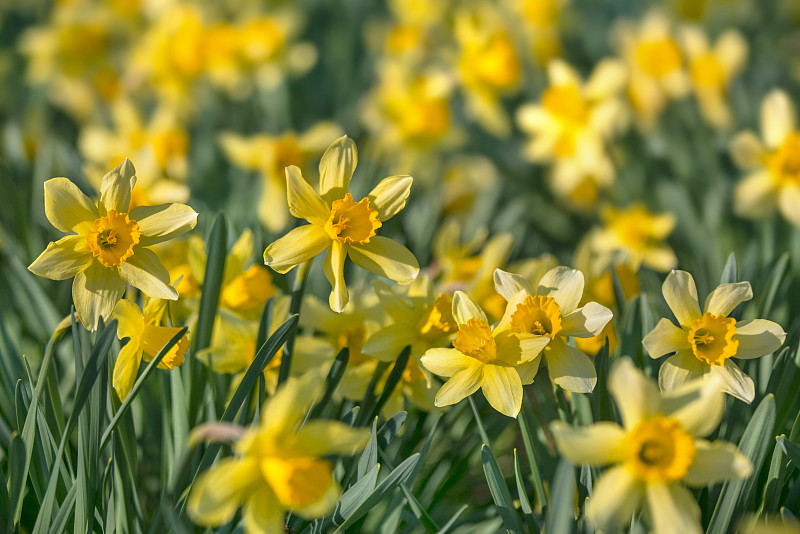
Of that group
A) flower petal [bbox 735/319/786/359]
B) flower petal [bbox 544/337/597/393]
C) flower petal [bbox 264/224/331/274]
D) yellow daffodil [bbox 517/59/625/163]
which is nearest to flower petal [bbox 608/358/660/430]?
flower petal [bbox 544/337/597/393]

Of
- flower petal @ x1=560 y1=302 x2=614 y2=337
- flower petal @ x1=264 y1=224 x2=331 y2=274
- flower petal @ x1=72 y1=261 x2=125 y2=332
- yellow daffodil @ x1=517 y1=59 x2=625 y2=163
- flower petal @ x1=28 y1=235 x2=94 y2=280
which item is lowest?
yellow daffodil @ x1=517 y1=59 x2=625 y2=163

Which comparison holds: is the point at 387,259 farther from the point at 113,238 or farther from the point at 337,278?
the point at 113,238

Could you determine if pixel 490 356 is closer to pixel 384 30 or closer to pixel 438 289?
pixel 438 289

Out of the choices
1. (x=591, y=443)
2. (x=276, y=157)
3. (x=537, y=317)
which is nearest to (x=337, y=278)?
(x=537, y=317)

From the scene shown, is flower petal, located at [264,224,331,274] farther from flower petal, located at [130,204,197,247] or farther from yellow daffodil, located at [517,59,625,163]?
yellow daffodil, located at [517,59,625,163]

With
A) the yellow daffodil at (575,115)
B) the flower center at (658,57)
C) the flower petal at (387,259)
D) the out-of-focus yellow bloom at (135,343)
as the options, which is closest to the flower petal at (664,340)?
the flower petal at (387,259)

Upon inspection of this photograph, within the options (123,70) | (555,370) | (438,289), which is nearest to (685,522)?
(555,370)
